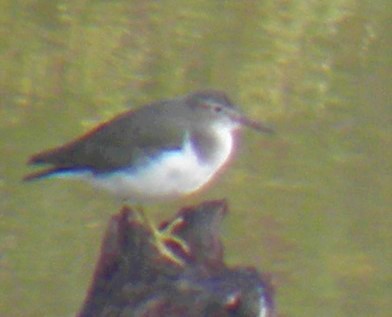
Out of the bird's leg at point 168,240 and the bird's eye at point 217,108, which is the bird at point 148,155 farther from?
the bird's leg at point 168,240

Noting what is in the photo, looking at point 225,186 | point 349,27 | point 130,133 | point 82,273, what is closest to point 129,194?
point 130,133

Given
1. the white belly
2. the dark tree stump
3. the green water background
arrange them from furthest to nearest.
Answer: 1. the green water background
2. the white belly
3. the dark tree stump

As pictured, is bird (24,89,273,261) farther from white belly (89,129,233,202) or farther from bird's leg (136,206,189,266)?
bird's leg (136,206,189,266)

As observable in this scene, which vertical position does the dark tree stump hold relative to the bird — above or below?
above

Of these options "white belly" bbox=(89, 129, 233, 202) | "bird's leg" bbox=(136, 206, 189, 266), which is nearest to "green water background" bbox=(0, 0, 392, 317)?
"white belly" bbox=(89, 129, 233, 202)

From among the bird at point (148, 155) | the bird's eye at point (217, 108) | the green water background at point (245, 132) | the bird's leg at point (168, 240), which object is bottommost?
the green water background at point (245, 132)

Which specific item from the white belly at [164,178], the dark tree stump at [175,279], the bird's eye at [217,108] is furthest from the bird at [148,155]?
the dark tree stump at [175,279]

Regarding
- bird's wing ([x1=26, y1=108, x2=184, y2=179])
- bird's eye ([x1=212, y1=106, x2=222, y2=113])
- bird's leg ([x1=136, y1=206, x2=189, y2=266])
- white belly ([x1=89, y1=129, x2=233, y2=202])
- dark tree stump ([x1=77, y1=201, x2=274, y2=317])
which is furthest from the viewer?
bird's eye ([x1=212, y1=106, x2=222, y2=113])

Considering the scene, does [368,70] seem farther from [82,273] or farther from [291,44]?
[82,273]
